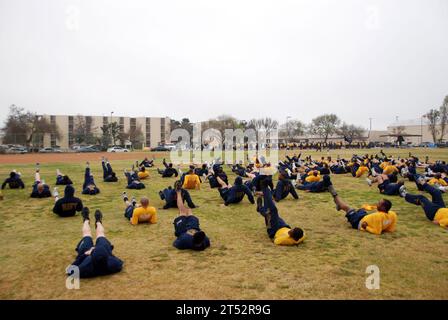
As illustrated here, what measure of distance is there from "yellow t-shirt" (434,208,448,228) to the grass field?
0.21 metres

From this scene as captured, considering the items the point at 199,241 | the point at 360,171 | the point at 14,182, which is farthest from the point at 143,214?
the point at 360,171

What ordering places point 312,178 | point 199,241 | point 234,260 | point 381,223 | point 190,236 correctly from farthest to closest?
point 312,178 < point 381,223 < point 190,236 < point 199,241 < point 234,260

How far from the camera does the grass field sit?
4.65m

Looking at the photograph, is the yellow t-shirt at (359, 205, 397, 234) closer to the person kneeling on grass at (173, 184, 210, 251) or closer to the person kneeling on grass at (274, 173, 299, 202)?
the person kneeling on grass at (173, 184, 210, 251)

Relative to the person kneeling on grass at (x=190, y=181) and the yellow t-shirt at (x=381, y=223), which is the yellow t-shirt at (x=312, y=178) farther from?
the yellow t-shirt at (x=381, y=223)

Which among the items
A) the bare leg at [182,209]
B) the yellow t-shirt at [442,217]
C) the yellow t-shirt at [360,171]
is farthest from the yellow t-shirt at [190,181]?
the yellow t-shirt at [360,171]

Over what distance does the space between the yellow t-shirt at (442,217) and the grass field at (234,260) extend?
21 cm

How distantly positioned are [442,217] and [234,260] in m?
5.95

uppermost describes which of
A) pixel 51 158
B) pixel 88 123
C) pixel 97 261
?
pixel 88 123

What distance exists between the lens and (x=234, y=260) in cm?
594

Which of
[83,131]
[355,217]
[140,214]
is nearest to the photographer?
[355,217]

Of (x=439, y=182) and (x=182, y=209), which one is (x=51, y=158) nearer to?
(x=182, y=209)
